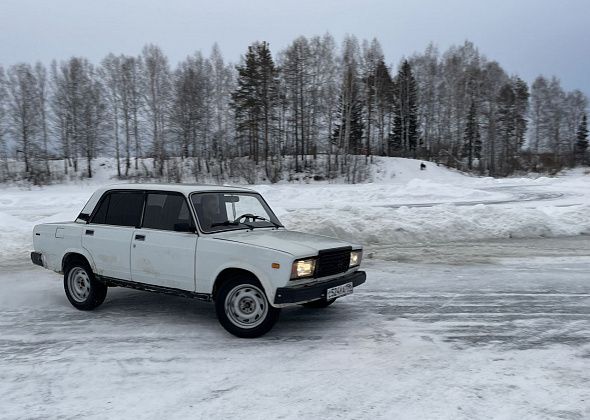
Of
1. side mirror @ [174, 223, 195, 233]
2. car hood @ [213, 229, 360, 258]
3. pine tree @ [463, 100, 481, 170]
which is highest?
pine tree @ [463, 100, 481, 170]

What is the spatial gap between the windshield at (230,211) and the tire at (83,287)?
1.94 meters

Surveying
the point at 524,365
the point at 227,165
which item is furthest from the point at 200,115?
the point at 524,365

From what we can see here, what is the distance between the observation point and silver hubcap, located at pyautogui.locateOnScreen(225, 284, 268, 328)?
5645mm

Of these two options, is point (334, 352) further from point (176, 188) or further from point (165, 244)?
point (176, 188)

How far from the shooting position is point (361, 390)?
431cm

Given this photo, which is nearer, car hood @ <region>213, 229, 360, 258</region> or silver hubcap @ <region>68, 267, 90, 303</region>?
car hood @ <region>213, 229, 360, 258</region>

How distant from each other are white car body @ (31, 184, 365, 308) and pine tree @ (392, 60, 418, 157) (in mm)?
55470

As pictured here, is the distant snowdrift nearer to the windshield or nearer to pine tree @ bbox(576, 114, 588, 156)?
the windshield

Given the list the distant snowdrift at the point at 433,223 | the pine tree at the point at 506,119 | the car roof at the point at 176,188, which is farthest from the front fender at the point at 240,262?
the pine tree at the point at 506,119

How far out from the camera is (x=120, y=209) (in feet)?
22.4

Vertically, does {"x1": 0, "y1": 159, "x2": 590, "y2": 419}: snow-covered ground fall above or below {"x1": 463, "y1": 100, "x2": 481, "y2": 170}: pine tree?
below

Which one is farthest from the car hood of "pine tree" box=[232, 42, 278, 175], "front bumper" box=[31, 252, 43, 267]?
"pine tree" box=[232, 42, 278, 175]

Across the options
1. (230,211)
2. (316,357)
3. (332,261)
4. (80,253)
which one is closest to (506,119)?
(230,211)

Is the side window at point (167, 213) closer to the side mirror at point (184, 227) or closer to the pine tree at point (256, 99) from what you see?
the side mirror at point (184, 227)
